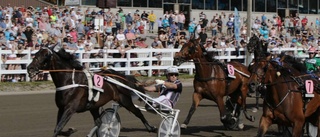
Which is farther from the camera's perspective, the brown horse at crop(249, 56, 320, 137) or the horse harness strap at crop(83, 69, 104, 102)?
the horse harness strap at crop(83, 69, 104, 102)

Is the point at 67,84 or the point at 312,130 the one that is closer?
the point at 67,84

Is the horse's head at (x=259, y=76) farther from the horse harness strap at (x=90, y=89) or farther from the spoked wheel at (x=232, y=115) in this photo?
the spoked wheel at (x=232, y=115)

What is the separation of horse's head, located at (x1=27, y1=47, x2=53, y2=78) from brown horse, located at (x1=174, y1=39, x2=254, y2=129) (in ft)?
10.8

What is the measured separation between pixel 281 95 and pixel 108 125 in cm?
310

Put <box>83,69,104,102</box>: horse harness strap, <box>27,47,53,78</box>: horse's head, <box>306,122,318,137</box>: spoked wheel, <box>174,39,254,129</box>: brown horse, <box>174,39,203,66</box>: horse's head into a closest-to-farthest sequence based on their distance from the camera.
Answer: <box>27,47,53,78</box>: horse's head
<box>83,69,104,102</box>: horse harness strap
<box>306,122,318,137</box>: spoked wheel
<box>174,39,254,129</box>: brown horse
<box>174,39,203,66</box>: horse's head

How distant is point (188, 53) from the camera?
42.8 feet

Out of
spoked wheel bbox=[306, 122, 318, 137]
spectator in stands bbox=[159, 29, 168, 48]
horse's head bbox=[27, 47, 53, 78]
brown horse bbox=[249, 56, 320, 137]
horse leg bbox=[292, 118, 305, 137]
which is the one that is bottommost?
spoked wheel bbox=[306, 122, 318, 137]

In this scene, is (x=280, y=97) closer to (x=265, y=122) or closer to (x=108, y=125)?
(x=265, y=122)

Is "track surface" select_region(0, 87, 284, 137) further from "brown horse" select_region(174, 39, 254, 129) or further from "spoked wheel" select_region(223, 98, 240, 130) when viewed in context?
"brown horse" select_region(174, 39, 254, 129)

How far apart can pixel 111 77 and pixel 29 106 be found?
6.47m

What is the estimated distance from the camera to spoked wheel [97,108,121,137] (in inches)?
431

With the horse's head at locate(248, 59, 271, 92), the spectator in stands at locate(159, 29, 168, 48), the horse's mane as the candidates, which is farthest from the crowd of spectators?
the horse's head at locate(248, 59, 271, 92)

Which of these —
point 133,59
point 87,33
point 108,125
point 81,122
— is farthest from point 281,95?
point 87,33

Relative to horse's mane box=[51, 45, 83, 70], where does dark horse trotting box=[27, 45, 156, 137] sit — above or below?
below
